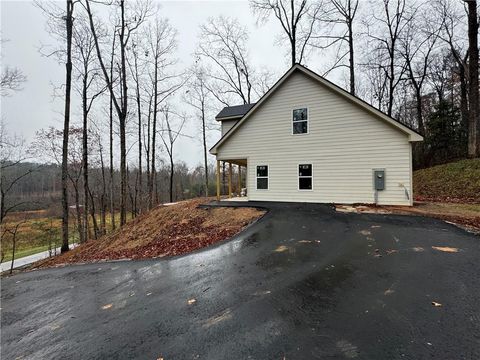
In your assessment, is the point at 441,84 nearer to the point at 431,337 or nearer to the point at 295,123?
the point at 295,123

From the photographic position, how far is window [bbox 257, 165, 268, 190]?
42.3 ft

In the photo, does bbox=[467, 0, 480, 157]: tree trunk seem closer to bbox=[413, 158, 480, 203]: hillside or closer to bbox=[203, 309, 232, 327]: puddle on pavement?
bbox=[413, 158, 480, 203]: hillside

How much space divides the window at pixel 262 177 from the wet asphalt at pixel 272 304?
651cm

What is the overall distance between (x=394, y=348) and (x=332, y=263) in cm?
240

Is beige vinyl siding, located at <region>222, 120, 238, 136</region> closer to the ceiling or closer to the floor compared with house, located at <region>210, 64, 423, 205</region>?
closer to the ceiling

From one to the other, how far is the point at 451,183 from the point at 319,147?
969 cm

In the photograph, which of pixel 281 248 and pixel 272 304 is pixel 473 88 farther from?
pixel 272 304

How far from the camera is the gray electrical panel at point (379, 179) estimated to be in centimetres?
1055

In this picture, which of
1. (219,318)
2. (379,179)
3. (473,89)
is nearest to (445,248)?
(219,318)

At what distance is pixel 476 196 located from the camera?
12250 mm

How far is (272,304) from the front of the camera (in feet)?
11.0

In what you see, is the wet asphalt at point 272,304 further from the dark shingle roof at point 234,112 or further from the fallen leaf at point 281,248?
the dark shingle roof at point 234,112

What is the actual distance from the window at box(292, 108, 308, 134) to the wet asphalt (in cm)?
694

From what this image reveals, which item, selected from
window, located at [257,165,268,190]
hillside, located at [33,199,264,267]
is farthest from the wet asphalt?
window, located at [257,165,268,190]
